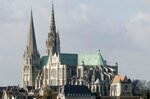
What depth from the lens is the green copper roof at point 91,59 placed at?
164875mm

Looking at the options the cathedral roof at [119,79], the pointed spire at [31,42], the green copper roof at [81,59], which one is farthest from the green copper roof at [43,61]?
the cathedral roof at [119,79]

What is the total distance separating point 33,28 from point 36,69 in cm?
932

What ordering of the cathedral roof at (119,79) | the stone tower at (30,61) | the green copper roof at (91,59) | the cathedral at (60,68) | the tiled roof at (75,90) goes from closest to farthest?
1. the tiled roof at (75,90)
2. the cathedral roof at (119,79)
3. the cathedral at (60,68)
4. the green copper roof at (91,59)
5. the stone tower at (30,61)

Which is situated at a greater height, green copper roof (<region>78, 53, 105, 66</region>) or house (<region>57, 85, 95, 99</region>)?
green copper roof (<region>78, 53, 105, 66</region>)

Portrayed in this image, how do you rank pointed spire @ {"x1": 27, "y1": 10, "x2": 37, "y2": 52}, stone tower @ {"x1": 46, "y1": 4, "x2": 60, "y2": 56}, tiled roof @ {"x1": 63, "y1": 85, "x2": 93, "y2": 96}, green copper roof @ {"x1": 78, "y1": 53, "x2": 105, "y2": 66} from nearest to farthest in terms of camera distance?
1. tiled roof @ {"x1": 63, "y1": 85, "x2": 93, "y2": 96}
2. green copper roof @ {"x1": 78, "y1": 53, "x2": 105, "y2": 66}
3. stone tower @ {"x1": 46, "y1": 4, "x2": 60, "y2": 56}
4. pointed spire @ {"x1": 27, "y1": 10, "x2": 37, "y2": 52}

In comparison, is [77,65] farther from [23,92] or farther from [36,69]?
[23,92]

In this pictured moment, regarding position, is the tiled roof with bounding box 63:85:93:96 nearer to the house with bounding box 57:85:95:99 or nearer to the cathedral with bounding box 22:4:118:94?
the house with bounding box 57:85:95:99

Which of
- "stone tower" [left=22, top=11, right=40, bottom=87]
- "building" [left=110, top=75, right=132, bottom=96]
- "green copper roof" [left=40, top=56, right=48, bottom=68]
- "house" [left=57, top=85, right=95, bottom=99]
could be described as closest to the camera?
"house" [left=57, top=85, right=95, bottom=99]

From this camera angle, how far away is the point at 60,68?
544 feet

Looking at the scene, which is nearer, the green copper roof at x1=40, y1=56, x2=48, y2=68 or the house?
the house

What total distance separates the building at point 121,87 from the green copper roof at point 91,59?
35.1 ft

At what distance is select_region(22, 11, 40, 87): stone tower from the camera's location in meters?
172

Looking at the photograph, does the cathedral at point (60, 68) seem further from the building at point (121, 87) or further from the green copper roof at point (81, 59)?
the building at point (121, 87)

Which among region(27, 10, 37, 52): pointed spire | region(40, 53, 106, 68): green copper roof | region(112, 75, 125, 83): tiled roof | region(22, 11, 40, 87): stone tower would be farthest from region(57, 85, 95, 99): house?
region(27, 10, 37, 52): pointed spire
